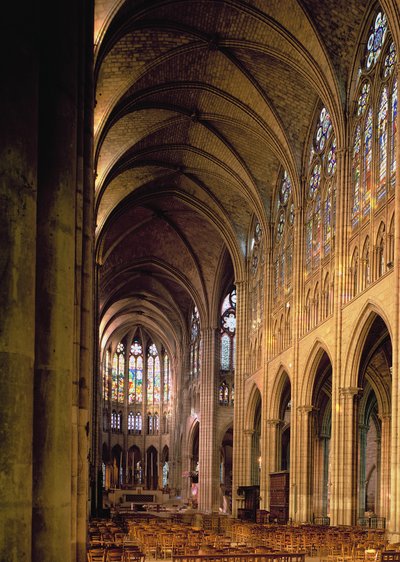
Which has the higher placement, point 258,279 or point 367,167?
point 367,167

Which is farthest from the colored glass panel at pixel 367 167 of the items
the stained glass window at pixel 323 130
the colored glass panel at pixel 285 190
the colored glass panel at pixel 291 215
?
the colored glass panel at pixel 285 190

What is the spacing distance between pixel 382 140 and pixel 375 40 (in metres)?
4.43

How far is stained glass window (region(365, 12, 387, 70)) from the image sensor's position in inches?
1167

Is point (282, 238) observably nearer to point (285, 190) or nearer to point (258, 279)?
point (285, 190)

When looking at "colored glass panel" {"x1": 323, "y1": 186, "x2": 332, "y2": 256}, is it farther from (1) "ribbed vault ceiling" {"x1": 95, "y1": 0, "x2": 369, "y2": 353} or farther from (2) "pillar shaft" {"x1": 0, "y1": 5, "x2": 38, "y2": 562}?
(2) "pillar shaft" {"x1": 0, "y1": 5, "x2": 38, "y2": 562}

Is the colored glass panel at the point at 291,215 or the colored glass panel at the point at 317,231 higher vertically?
the colored glass panel at the point at 291,215

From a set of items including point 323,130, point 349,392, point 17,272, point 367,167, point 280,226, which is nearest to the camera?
point 17,272

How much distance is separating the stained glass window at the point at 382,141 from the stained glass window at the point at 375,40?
73.7 inches

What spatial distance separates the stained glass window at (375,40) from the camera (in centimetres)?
2964

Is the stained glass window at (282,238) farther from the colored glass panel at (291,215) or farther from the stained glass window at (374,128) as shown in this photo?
the stained glass window at (374,128)

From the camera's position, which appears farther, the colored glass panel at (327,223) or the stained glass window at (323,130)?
the stained glass window at (323,130)

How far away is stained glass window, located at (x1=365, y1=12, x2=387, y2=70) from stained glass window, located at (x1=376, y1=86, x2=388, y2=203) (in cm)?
187

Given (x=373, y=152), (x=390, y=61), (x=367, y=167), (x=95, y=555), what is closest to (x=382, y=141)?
(x=373, y=152)

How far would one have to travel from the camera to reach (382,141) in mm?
29125
